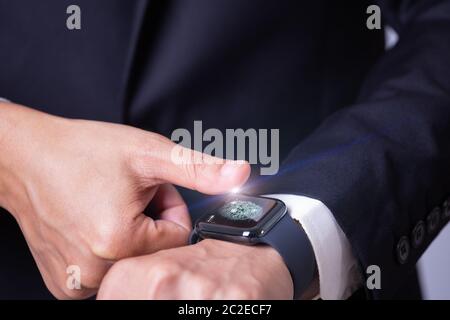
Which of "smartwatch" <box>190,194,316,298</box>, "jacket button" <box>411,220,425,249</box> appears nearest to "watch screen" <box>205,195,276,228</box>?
"smartwatch" <box>190,194,316,298</box>

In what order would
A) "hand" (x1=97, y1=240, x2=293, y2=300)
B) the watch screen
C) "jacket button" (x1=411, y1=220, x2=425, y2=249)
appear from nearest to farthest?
"hand" (x1=97, y1=240, x2=293, y2=300), the watch screen, "jacket button" (x1=411, y1=220, x2=425, y2=249)

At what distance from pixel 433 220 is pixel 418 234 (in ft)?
0.15

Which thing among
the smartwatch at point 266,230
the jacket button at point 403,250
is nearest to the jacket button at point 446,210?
the jacket button at point 403,250

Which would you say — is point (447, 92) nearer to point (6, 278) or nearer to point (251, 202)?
point (251, 202)

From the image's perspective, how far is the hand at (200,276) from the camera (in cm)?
57

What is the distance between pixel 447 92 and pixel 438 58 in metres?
0.07

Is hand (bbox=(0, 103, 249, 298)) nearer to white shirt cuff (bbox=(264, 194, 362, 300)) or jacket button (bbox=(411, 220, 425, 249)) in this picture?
white shirt cuff (bbox=(264, 194, 362, 300))

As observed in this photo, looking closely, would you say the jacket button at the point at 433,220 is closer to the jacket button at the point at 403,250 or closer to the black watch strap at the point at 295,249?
the jacket button at the point at 403,250

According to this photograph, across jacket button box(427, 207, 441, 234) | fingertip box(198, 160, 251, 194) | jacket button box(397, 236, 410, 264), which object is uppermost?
fingertip box(198, 160, 251, 194)

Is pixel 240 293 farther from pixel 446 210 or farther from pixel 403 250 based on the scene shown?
pixel 446 210

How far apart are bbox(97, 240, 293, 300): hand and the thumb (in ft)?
0.25

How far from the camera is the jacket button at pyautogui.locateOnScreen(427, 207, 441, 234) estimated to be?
0.81m

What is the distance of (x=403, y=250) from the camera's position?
77 cm

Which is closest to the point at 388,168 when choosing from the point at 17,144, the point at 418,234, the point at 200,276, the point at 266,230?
the point at 418,234
